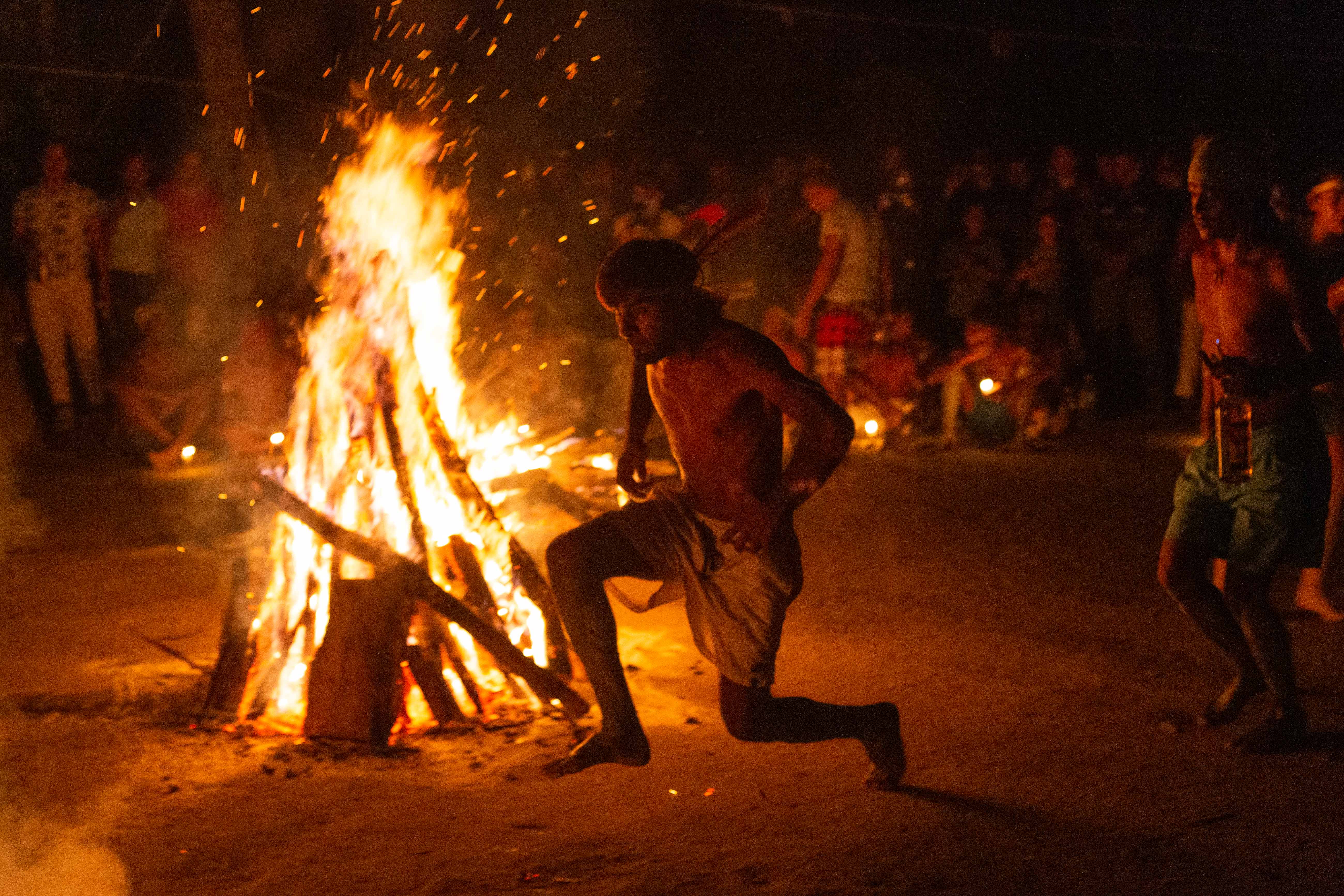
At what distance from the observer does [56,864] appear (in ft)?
12.5

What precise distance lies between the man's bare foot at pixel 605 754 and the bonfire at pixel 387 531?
849mm

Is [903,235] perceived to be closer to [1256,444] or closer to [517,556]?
[517,556]

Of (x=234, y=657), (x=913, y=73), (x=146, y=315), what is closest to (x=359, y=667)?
(x=234, y=657)

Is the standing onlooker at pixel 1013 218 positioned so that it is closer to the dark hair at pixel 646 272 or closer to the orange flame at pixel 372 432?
the orange flame at pixel 372 432

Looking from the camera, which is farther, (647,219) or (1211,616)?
(647,219)

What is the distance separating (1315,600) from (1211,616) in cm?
187

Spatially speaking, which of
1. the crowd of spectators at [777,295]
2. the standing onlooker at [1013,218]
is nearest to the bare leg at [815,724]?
the crowd of spectators at [777,295]

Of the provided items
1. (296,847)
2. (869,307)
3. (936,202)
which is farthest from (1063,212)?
(296,847)

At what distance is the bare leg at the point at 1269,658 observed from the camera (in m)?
4.61

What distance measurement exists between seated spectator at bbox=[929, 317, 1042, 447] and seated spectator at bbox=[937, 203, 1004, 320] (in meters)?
0.88

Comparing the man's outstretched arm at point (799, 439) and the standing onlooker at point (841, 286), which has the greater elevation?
the standing onlooker at point (841, 286)

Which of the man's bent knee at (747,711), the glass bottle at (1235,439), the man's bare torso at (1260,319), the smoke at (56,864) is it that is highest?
the man's bare torso at (1260,319)

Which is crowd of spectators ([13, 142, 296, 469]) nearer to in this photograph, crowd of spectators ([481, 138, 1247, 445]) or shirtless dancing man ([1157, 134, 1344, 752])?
crowd of spectators ([481, 138, 1247, 445])

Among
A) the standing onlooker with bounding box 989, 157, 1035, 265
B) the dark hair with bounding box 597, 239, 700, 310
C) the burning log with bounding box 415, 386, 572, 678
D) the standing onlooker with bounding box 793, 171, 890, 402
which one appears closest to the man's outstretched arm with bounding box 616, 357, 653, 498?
the dark hair with bounding box 597, 239, 700, 310
